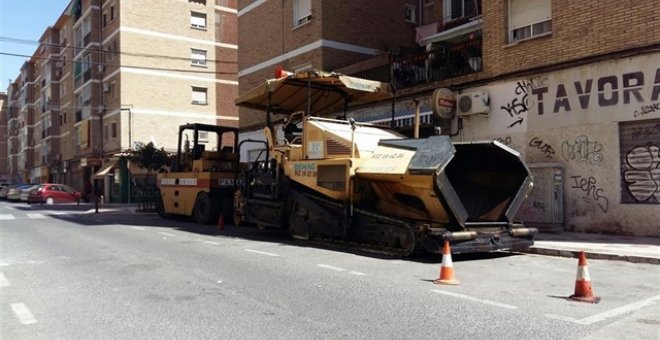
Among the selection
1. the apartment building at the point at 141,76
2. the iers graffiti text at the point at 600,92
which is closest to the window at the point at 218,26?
the apartment building at the point at 141,76

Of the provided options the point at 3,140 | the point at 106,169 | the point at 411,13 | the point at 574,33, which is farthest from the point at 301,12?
the point at 3,140

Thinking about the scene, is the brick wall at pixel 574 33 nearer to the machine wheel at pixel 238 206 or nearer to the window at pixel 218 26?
the machine wheel at pixel 238 206

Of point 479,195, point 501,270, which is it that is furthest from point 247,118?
point 501,270

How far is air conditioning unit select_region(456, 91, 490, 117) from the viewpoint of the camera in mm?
14547

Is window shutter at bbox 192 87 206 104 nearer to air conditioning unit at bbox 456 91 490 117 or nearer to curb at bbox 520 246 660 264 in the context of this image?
air conditioning unit at bbox 456 91 490 117

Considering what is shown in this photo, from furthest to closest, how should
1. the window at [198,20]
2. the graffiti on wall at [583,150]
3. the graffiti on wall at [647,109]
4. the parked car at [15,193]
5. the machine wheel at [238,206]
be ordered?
the window at [198,20] < the parked car at [15,193] < the machine wheel at [238,206] < the graffiti on wall at [583,150] < the graffiti on wall at [647,109]

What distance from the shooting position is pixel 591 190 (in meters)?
12.5

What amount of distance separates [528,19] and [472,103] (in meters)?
2.48

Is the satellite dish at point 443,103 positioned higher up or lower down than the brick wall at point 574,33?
lower down

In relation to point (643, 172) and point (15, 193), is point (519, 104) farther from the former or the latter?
point (15, 193)

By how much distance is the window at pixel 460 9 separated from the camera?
1953 centimetres

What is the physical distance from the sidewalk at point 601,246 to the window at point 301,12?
13.4 meters

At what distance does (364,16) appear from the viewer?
72.7 ft

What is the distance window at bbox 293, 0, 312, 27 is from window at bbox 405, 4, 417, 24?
14.6 feet
